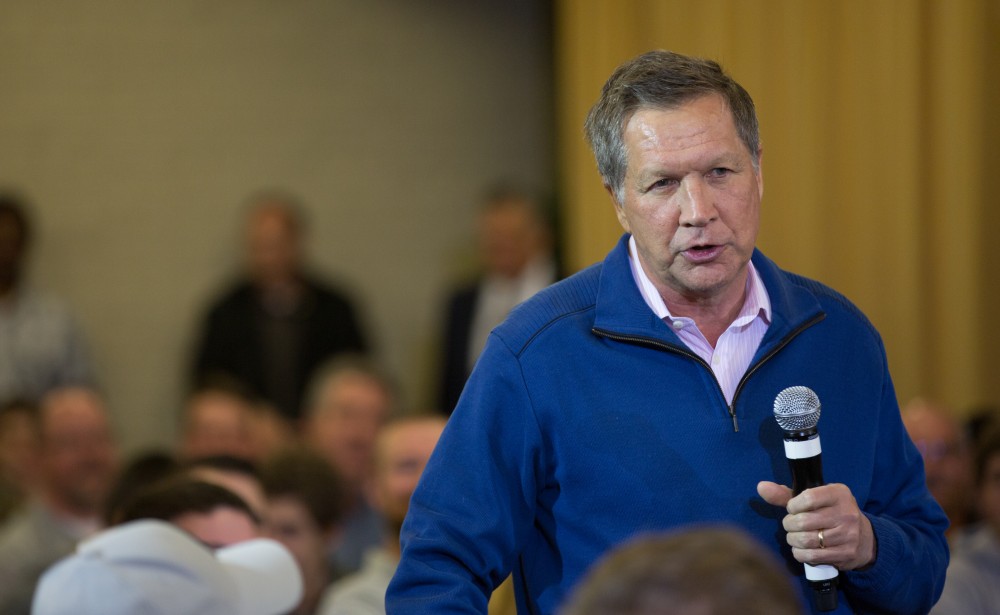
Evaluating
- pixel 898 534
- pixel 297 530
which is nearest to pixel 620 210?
pixel 898 534

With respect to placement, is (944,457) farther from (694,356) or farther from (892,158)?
(694,356)

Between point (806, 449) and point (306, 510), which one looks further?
point (306, 510)

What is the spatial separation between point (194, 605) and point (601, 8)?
15.4ft

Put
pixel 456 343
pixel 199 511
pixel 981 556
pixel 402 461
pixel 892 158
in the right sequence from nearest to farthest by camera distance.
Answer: pixel 199 511, pixel 981 556, pixel 402 461, pixel 892 158, pixel 456 343

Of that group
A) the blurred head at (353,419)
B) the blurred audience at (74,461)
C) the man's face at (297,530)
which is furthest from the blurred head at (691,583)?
the blurred head at (353,419)

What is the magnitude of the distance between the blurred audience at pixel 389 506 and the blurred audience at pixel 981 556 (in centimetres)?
137

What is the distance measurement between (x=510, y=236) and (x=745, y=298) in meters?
3.92

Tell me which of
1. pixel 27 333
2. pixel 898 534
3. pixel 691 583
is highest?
pixel 691 583

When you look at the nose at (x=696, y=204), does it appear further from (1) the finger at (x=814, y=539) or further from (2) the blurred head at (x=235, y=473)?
(2) the blurred head at (x=235, y=473)

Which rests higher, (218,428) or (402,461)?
(402,461)

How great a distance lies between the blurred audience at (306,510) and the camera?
12.3 feet

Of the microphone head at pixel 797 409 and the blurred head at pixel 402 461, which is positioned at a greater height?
the microphone head at pixel 797 409

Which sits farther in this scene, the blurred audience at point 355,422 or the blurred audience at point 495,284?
the blurred audience at point 495,284

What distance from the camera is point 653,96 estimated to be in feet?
6.33
